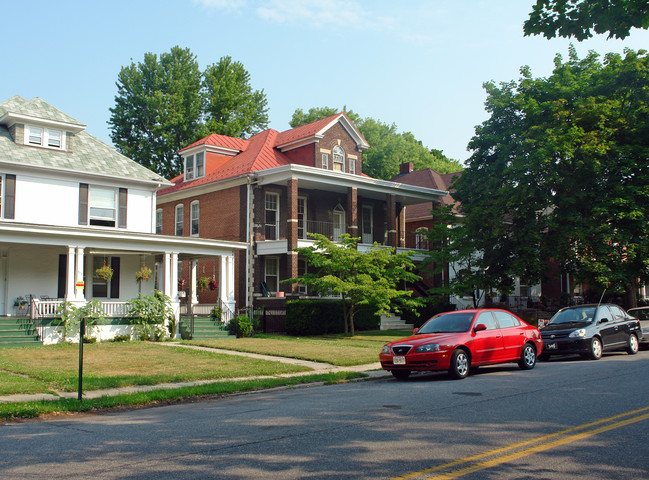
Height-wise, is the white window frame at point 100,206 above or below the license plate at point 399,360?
above

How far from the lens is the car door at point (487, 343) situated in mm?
13969

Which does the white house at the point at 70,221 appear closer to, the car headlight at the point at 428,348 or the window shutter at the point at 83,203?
the window shutter at the point at 83,203

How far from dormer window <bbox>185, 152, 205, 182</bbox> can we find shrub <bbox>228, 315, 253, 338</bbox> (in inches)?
482

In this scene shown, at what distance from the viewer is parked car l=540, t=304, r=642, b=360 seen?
1738 cm

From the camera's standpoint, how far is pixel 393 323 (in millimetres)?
33750

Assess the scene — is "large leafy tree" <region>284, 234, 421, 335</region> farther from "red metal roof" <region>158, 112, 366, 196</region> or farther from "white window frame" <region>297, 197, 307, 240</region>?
"red metal roof" <region>158, 112, 366, 196</region>

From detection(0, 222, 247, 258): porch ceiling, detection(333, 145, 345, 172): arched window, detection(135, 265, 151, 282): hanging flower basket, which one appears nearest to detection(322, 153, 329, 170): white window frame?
detection(333, 145, 345, 172): arched window

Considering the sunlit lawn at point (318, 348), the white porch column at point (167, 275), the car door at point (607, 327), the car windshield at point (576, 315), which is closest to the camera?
the car door at point (607, 327)

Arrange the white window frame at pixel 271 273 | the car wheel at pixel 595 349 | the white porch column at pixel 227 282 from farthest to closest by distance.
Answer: the white window frame at pixel 271 273 → the white porch column at pixel 227 282 → the car wheel at pixel 595 349

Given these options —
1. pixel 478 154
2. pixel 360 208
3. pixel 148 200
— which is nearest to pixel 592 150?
pixel 478 154

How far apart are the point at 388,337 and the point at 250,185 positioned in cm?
1061

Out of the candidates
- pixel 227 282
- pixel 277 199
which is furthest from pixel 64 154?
pixel 277 199

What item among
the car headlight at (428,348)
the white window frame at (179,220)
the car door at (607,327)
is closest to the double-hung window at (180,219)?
the white window frame at (179,220)

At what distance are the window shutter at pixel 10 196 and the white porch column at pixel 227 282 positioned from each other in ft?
28.4
